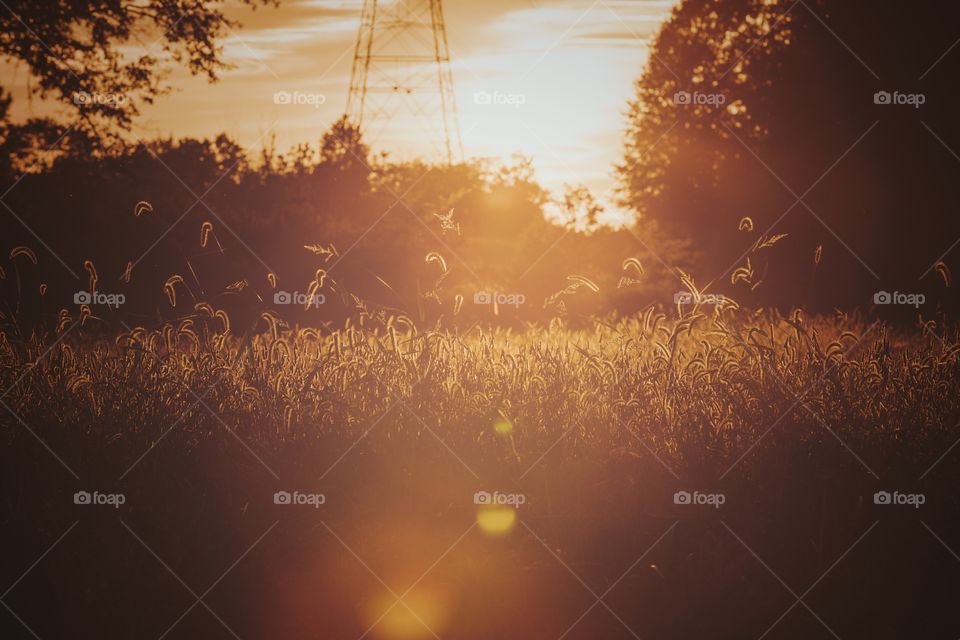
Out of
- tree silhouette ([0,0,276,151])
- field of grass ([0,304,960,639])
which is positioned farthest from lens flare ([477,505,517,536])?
tree silhouette ([0,0,276,151])

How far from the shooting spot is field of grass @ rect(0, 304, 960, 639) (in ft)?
15.3

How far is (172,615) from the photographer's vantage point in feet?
15.1

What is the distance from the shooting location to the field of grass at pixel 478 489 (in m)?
4.67

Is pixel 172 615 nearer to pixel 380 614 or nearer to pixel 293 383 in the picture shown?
pixel 380 614

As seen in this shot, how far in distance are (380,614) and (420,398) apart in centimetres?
159

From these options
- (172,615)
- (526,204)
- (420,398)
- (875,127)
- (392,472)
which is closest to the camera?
(172,615)

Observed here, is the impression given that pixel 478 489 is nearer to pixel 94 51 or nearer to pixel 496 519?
pixel 496 519

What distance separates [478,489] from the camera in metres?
5.36

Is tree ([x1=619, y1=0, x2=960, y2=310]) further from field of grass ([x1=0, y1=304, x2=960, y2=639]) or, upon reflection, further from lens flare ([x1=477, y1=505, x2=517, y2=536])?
→ lens flare ([x1=477, y1=505, x2=517, y2=536])

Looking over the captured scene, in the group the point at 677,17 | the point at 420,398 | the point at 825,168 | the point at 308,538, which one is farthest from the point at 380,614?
the point at 677,17

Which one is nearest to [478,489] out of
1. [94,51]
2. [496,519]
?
[496,519]

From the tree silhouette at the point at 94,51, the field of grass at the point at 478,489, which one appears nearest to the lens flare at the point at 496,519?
the field of grass at the point at 478,489

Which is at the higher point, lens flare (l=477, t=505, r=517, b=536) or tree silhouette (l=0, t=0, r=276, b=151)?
tree silhouette (l=0, t=0, r=276, b=151)

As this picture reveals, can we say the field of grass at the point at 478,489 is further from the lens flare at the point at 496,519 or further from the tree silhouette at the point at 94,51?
the tree silhouette at the point at 94,51
